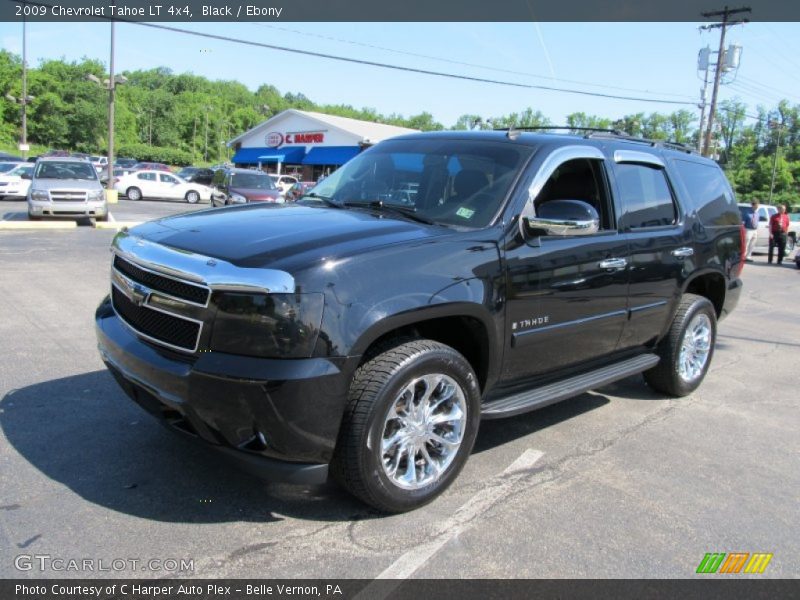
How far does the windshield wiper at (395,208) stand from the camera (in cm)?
381

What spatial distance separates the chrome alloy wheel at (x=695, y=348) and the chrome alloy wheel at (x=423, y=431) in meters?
2.79

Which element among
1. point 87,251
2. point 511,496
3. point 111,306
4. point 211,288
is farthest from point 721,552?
point 87,251

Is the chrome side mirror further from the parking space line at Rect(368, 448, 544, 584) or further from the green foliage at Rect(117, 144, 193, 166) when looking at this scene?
the green foliage at Rect(117, 144, 193, 166)

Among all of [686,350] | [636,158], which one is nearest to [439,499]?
[636,158]

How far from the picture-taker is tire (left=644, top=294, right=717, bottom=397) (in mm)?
5301

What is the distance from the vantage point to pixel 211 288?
288 cm

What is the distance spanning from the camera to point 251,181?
22.3m

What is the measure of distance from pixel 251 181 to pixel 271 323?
805 inches

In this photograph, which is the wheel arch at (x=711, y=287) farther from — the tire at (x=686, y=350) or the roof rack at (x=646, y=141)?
the roof rack at (x=646, y=141)

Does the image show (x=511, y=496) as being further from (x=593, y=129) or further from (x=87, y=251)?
(x=87, y=251)

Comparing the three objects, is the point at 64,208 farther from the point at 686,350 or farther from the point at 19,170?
the point at 686,350

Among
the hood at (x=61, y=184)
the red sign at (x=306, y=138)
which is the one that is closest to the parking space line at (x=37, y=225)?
the hood at (x=61, y=184)

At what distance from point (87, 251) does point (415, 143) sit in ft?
30.6
